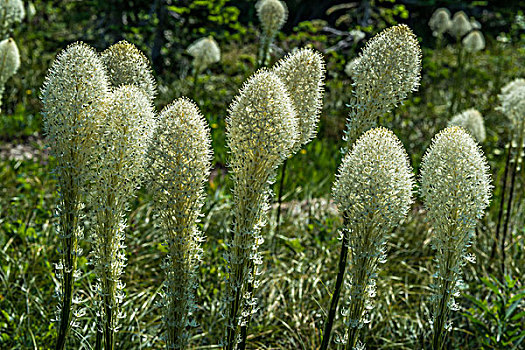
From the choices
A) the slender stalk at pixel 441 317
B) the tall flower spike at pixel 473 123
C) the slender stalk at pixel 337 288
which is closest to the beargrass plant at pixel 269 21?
the tall flower spike at pixel 473 123

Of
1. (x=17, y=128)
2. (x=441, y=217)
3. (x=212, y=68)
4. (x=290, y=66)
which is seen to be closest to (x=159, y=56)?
(x=212, y=68)

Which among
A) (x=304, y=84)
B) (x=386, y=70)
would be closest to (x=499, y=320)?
(x=386, y=70)

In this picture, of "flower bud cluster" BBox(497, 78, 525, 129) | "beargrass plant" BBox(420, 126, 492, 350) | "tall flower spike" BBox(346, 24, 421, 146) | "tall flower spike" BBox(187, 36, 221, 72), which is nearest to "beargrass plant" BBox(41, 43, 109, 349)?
"tall flower spike" BBox(346, 24, 421, 146)

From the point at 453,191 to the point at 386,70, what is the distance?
0.63m

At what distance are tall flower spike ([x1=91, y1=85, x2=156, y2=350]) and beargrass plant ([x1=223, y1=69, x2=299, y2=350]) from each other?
35cm

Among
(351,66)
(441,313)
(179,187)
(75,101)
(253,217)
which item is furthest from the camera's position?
(351,66)

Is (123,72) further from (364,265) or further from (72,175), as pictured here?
(364,265)

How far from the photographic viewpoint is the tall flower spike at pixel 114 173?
1955mm

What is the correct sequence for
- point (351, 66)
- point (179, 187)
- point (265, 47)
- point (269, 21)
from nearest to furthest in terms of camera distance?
point (179, 187) → point (265, 47) → point (269, 21) → point (351, 66)

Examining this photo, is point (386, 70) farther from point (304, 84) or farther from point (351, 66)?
point (351, 66)

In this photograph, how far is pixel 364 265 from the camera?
2189 millimetres

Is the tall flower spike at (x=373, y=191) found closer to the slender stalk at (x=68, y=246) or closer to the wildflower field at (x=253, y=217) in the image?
the wildflower field at (x=253, y=217)

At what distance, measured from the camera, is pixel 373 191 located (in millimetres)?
1962

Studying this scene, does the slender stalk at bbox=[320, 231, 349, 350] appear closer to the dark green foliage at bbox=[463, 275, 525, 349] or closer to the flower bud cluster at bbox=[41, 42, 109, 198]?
the flower bud cluster at bbox=[41, 42, 109, 198]
